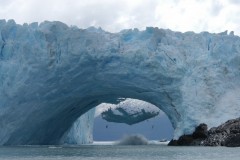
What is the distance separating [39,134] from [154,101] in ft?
27.0

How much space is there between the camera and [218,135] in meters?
26.7

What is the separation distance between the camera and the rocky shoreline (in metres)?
26.3

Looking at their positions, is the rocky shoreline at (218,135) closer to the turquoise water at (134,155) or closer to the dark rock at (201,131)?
the dark rock at (201,131)

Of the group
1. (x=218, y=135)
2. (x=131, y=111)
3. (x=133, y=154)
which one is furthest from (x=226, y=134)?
(x=131, y=111)

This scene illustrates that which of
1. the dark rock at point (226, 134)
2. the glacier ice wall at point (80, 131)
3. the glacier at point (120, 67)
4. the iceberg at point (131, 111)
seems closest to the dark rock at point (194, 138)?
the glacier at point (120, 67)

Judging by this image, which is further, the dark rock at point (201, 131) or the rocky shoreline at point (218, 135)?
the dark rock at point (201, 131)

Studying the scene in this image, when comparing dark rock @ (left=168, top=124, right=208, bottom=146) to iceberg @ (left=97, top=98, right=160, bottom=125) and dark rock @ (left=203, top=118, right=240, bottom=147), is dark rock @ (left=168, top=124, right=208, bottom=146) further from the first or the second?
iceberg @ (left=97, top=98, right=160, bottom=125)

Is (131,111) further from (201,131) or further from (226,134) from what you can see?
(226,134)

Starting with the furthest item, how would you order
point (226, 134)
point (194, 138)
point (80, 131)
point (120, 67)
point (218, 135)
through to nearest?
point (80, 131), point (120, 67), point (194, 138), point (218, 135), point (226, 134)

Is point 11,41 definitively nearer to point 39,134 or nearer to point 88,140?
point 39,134

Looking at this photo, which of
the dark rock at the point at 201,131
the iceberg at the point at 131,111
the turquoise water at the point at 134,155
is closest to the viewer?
the turquoise water at the point at 134,155

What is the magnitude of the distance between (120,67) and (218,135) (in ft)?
22.5

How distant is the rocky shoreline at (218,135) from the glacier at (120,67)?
40 centimetres

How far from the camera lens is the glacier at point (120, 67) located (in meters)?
27.4
